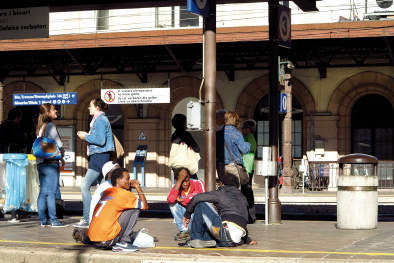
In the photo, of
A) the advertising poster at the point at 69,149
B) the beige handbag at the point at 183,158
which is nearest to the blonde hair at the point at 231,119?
the beige handbag at the point at 183,158

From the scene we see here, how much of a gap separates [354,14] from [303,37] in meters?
3.62

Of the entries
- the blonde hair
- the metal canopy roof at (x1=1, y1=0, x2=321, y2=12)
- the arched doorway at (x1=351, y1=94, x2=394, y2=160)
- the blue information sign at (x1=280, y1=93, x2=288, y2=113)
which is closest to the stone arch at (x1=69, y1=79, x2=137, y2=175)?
the arched doorway at (x1=351, y1=94, x2=394, y2=160)

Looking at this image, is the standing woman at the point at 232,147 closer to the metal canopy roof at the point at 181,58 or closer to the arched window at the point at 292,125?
the metal canopy roof at the point at 181,58

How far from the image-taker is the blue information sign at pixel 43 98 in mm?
22891

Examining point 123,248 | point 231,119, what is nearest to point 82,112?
point 231,119

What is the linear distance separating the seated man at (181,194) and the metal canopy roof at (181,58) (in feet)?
42.5

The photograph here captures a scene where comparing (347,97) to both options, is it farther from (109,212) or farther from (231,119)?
(109,212)

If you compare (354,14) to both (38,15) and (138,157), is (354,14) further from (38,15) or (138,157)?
(38,15)

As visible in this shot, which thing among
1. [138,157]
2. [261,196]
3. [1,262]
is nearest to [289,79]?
[261,196]

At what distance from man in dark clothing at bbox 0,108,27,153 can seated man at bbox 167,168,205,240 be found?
363 centimetres

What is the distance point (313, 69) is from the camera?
22391 millimetres

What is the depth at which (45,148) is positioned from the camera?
29.6ft

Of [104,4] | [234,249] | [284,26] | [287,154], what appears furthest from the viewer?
[287,154]

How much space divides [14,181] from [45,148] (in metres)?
1.10
